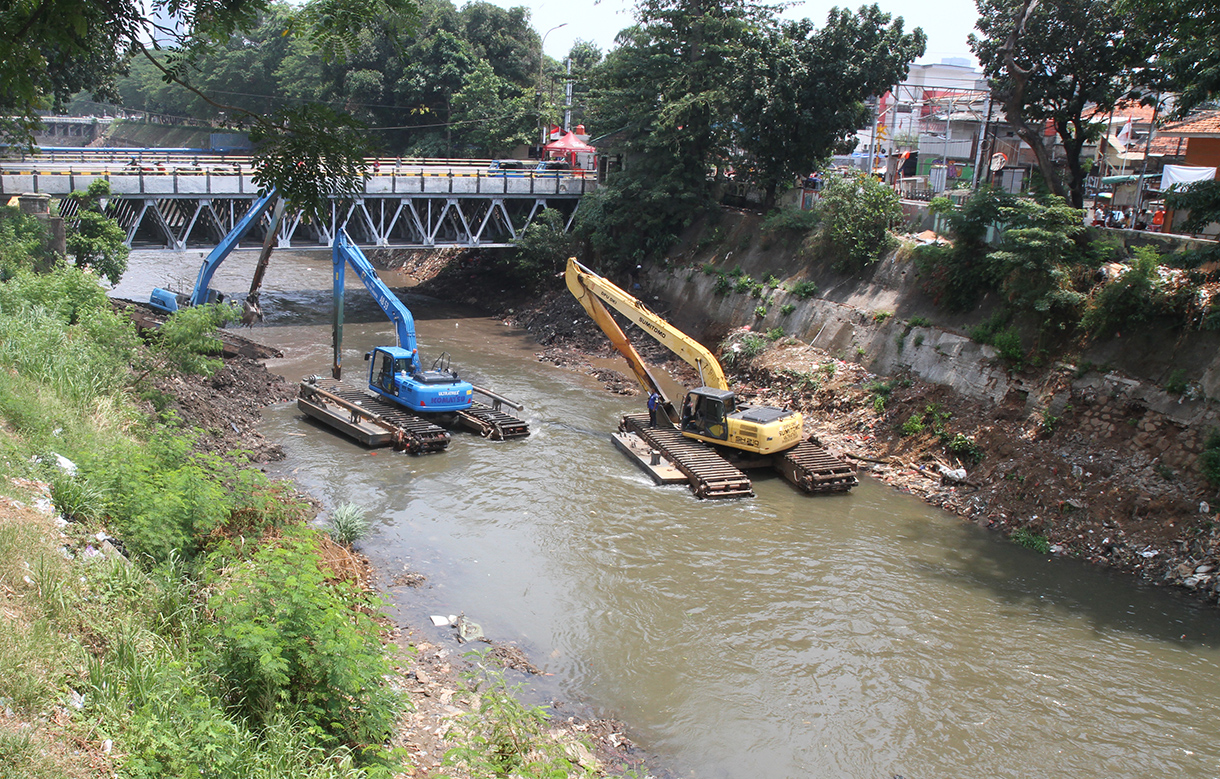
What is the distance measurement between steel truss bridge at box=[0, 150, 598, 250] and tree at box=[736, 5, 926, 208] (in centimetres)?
1135

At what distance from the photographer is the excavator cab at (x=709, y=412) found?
21219 mm

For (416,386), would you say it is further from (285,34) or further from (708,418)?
(285,34)

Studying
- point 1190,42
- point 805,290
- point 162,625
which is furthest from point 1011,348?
point 162,625

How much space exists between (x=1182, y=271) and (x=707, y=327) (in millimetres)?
16607

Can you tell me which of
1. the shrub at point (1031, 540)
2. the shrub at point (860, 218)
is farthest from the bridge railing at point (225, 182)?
the shrub at point (1031, 540)

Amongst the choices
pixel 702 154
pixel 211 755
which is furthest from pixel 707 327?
pixel 211 755

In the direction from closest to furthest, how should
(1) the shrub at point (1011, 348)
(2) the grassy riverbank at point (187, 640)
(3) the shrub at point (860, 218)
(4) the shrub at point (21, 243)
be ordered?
1. (2) the grassy riverbank at point (187, 640)
2. (1) the shrub at point (1011, 348)
3. (4) the shrub at point (21, 243)
4. (3) the shrub at point (860, 218)

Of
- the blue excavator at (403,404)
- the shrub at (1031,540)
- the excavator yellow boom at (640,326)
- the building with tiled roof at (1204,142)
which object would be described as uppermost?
the building with tiled roof at (1204,142)

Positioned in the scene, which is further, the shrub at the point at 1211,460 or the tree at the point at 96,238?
the tree at the point at 96,238

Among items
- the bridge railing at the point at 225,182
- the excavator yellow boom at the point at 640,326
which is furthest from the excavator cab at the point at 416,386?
the bridge railing at the point at 225,182

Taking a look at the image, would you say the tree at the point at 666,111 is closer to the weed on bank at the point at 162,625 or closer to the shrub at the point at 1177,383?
the shrub at the point at 1177,383

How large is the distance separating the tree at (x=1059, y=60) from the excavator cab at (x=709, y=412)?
11641 mm

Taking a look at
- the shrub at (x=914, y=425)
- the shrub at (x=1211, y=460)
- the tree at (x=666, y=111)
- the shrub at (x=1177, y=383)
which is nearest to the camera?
the shrub at (x=1211, y=460)

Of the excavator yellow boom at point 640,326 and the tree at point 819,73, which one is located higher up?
the tree at point 819,73
